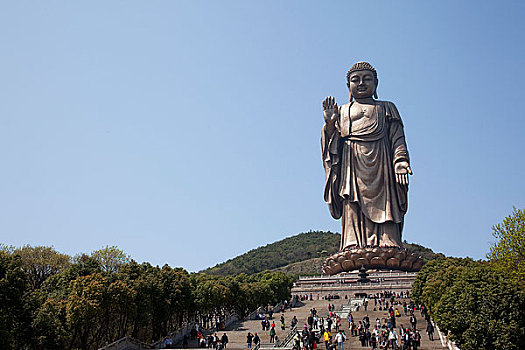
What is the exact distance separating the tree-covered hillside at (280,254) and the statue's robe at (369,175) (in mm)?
43615

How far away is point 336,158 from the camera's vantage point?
147ft

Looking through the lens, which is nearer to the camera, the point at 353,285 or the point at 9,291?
the point at 9,291

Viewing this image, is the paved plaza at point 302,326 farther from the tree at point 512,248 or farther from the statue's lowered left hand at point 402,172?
the statue's lowered left hand at point 402,172

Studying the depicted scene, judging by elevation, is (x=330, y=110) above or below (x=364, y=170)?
above

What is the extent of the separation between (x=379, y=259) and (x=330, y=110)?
11505mm

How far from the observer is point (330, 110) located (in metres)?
42.7

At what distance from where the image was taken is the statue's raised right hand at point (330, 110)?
42.5 metres

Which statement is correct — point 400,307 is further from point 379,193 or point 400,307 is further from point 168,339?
point 379,193

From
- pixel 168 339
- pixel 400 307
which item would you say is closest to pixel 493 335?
pixel 168 339

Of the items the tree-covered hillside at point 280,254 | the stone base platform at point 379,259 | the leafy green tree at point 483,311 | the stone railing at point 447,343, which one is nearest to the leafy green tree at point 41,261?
the stone base platform at point 379,259

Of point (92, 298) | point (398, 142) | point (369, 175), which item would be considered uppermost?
point (398, 142)

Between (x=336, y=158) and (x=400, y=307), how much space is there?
18242 millimetres

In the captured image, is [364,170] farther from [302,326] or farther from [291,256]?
[291,256]

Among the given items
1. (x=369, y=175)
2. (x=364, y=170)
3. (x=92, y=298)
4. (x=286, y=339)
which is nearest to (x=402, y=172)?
(x=369, y=175)
